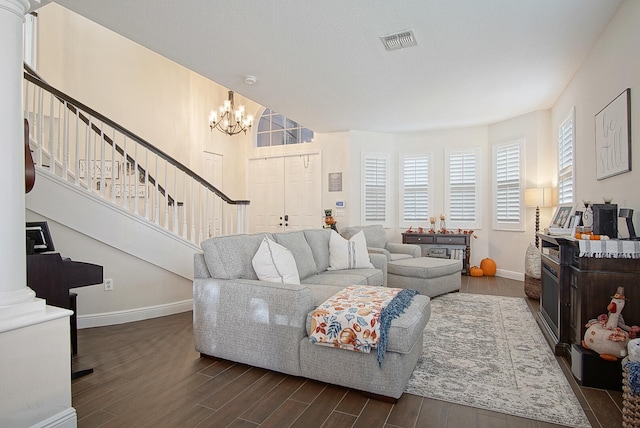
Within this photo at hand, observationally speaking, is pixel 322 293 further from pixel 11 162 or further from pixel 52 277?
pixel 11 162

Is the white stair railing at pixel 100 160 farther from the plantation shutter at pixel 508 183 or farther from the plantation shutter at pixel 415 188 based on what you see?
the plantation shutter at pixel 508 183

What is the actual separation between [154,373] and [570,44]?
454cm

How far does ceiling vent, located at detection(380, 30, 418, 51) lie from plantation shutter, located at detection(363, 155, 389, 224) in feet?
11.7

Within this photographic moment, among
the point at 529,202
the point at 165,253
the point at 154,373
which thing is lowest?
the point at 154,373

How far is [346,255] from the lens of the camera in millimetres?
4203

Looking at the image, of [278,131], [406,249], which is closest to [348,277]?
[406,249]

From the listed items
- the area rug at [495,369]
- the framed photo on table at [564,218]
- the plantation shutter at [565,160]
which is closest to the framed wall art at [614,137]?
the framed photo on table at [564,218]

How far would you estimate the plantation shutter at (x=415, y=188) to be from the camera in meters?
6.98

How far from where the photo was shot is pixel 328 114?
5.65 meters

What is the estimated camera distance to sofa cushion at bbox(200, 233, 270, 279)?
9.10ft

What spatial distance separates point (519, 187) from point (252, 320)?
17.0 ft

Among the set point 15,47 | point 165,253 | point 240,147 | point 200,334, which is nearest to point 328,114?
point 240,147

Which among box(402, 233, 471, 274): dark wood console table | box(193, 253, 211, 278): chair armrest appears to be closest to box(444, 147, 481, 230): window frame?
box(402, 233, 471, 274): dark wood console table

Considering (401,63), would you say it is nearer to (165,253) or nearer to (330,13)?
(330,13)
